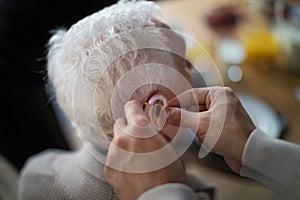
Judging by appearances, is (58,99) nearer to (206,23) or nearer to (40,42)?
(40,42)

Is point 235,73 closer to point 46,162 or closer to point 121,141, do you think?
point 46,162

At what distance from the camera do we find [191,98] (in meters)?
0.51

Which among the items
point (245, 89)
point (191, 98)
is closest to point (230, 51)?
point (245, 89)

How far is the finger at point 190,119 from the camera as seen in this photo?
490 mm

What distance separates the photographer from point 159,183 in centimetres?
51

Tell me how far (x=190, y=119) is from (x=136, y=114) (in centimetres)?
6

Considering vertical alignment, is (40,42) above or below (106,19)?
below

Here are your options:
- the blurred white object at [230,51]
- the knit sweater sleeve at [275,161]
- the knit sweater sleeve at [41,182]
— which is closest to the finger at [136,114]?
the knit sweater sleeve at [275,161]

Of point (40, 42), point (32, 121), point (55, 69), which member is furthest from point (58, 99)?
point (32, 121)

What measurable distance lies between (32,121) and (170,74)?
0.64 meters

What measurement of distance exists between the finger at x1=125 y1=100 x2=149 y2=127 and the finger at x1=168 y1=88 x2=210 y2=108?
0.03 metres

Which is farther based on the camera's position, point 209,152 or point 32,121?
point 32,121

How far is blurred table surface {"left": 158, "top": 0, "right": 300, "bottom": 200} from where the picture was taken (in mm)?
680

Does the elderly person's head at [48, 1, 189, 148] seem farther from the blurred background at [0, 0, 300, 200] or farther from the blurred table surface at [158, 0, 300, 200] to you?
the blurred background at [0, 0, 300, 200]
